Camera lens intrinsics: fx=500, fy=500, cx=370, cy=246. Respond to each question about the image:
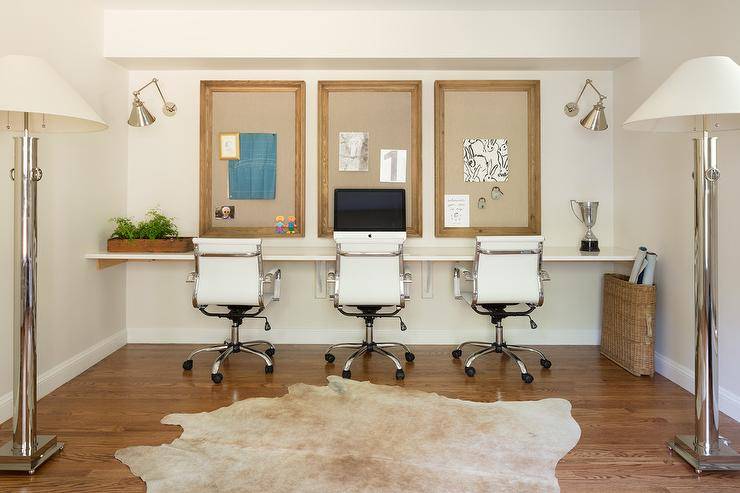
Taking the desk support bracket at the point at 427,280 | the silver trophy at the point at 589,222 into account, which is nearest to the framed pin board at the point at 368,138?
the desk support bracket at the point at 427,280

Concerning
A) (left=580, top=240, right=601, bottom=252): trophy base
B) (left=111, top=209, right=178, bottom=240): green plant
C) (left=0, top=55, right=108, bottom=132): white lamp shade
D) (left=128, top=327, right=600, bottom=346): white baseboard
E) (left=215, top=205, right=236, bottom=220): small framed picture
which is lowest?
(left=128, top=327, right=600, bottom=346): white baseboard

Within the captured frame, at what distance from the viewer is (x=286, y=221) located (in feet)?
13.3

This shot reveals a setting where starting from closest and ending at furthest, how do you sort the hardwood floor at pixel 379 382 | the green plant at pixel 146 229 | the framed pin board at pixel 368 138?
the hardwood floor at pixel 379 382 < the green plant at pixel 146 229 < the framed pin board at pixel 368 138

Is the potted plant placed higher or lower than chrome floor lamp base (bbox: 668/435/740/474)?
higher

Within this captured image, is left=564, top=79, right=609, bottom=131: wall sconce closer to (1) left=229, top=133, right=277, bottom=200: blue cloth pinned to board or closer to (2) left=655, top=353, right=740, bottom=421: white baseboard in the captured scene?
(2) left=655, top=353, right=740, bottom=421: white baseboard

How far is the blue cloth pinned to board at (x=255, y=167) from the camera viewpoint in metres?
4.04

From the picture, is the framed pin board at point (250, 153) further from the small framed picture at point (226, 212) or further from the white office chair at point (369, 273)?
the white office chair at point (369, 273)

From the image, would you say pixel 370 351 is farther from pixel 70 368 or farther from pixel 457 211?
pixel 70 368

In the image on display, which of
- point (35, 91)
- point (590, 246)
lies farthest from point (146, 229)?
point (590, 246)

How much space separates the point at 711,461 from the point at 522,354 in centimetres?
182

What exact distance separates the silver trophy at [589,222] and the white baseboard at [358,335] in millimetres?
777

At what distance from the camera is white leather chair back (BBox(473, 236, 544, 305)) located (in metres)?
3.19

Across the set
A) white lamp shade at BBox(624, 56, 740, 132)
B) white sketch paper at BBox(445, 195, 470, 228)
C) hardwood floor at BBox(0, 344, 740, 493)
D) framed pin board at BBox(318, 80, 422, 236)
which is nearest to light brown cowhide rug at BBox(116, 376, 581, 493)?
hardwood floor at BBox(0, 344, 740, 493)

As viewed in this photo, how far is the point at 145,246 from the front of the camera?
3.64 meters
